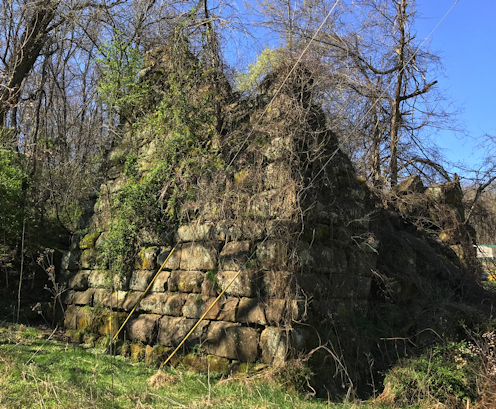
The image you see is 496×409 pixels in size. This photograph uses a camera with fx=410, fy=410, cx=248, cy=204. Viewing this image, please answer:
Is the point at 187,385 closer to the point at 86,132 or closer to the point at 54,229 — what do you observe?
the point at 54,229

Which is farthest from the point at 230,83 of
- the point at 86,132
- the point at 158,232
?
the point at 86,132

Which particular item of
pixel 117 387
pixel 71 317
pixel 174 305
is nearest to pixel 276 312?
pixel 174 305

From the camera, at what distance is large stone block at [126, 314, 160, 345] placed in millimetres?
5410

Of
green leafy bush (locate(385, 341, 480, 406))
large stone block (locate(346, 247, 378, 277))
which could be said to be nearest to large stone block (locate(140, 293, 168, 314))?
large stone block (locate(346, 247, 378, 277))

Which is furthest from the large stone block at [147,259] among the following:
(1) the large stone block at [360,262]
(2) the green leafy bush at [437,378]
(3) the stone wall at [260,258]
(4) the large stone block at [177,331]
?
(2) the green leafy bush at [437,378]

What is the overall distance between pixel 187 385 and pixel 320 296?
1774 mm

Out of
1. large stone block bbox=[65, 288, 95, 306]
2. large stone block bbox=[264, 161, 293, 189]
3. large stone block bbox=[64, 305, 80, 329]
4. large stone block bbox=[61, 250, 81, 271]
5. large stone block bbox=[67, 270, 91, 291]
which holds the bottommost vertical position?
large stone block bbox=[64, 305, 80, 329]

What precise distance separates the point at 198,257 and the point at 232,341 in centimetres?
125

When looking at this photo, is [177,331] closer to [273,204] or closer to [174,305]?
[174,305]

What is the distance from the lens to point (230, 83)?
668cm

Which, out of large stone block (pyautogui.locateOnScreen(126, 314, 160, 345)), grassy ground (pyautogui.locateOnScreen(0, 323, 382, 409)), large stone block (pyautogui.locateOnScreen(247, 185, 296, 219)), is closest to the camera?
grassy ground (pyautogui.locateOnScreen(0, 323, 382, 409))

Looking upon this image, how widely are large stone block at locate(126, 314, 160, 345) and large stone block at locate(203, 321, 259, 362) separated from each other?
36.7 inches

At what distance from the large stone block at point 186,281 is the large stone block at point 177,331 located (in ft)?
1.25

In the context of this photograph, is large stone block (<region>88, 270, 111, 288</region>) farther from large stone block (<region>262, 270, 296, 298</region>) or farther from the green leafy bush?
the green leafy bush
